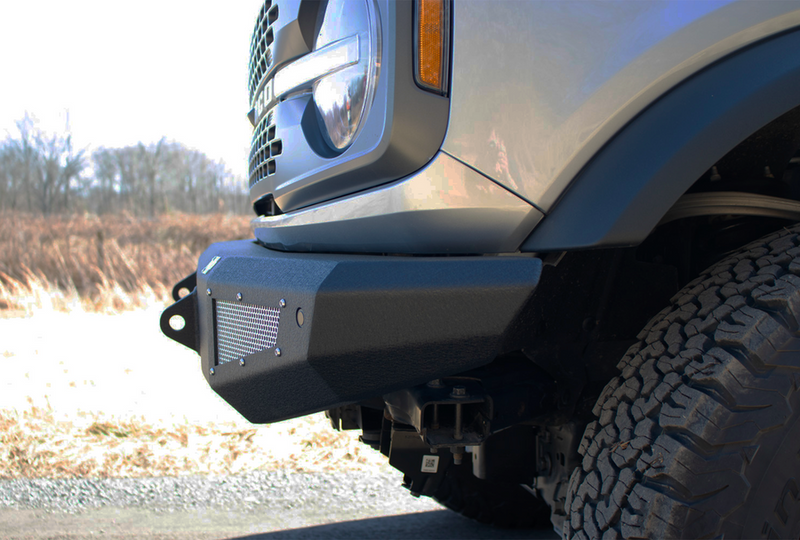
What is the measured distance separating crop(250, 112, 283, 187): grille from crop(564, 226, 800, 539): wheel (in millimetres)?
980

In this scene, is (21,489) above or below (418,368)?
below

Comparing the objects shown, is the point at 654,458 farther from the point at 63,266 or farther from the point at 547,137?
the point at 63,266

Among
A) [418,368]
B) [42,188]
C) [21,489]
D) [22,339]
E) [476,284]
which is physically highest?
[42,188]

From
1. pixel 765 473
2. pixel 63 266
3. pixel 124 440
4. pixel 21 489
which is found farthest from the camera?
pixel 63 266

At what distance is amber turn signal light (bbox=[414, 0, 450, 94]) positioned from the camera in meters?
1.06

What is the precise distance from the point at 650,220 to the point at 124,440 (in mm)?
3001

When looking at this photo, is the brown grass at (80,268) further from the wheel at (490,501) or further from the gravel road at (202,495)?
the wheel at (490,501)

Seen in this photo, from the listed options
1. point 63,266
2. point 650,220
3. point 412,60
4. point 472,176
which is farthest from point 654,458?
point 63,266

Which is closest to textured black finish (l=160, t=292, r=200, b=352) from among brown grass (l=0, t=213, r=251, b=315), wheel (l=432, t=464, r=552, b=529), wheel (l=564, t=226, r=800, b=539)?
wheel (l=432, t=464, r=552, b=529)

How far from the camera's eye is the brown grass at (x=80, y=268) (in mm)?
6441

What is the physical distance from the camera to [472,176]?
41.8 inches

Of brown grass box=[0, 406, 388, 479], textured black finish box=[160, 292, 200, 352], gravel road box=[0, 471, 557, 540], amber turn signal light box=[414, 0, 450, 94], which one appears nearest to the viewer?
amber turn signal light box=[414, 0, 450, 94]

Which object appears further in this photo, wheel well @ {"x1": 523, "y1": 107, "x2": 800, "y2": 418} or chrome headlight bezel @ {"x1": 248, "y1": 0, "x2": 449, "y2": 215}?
wheel well @ {"x1": 523, "y1": 107, "x2": 800, "y2": 418}

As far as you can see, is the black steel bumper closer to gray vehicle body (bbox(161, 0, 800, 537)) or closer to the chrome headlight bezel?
gray vehicle body (bbox(161, 0, 800, 537))
